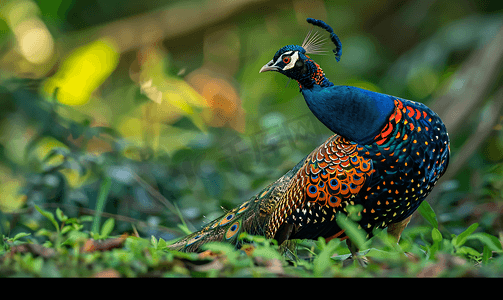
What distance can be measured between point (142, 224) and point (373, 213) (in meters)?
1.64

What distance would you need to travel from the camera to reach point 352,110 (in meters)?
1.78

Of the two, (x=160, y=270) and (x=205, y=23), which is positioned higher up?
(x=205, y=23)

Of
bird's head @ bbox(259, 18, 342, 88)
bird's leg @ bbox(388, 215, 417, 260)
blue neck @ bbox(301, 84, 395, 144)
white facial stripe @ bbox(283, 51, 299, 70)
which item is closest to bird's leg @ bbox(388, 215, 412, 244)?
bird's leg @ bbox(388, 215, 417, 260)

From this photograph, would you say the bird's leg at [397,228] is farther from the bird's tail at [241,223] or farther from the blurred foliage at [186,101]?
the bird's tail at [241,223]

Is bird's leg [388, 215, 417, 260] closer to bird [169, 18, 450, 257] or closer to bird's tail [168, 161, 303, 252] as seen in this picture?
bird [169, 18, 450, 257]

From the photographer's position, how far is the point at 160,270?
3.88ft

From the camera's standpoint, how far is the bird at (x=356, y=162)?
68.7 inches

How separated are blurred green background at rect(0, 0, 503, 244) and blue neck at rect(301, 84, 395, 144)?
0.28 meters

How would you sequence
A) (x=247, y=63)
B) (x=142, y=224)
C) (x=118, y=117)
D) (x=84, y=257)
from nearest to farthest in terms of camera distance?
(x=84, y=257) → (x=142, y=224) → (x=118, y=117) → (x=247, y=63)

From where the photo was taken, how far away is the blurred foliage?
9.36ft

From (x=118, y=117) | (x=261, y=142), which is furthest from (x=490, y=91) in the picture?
(x=118, y=117)

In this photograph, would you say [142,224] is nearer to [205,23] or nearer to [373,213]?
[373,213]

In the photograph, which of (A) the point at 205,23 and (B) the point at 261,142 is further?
(A) the point at 205,23

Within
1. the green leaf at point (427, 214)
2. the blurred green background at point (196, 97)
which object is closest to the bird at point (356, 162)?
the green leaf at point (427, 214)
